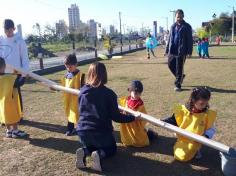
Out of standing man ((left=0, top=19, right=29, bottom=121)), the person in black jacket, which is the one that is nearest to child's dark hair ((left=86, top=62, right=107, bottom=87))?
the person in black jacket

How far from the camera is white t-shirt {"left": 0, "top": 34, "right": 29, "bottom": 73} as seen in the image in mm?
6398

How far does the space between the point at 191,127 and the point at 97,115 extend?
114 cm

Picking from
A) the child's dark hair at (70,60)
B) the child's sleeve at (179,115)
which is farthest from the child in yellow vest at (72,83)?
the child's sleeve at (179,115)

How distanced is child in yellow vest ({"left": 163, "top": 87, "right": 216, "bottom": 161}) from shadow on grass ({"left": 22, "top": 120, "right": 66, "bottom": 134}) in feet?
7.16

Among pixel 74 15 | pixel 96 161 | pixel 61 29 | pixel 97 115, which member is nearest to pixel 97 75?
pixel 97 115

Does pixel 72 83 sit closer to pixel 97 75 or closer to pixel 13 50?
Answer: pixel 97 75

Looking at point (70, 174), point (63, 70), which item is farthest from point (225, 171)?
point (63, 70)

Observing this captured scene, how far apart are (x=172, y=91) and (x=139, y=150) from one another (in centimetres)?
442

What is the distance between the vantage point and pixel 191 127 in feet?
14.4

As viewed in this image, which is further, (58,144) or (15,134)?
(15,134)

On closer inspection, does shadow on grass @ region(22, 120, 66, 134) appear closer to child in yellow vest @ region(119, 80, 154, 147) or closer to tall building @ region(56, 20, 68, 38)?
child in yellow vest @ region(119, 80, 154, 147)

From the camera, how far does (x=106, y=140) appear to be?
4.38 meters

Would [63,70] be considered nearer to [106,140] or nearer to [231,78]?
[231,78]

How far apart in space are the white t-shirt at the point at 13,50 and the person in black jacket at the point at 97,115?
2.52 meters
